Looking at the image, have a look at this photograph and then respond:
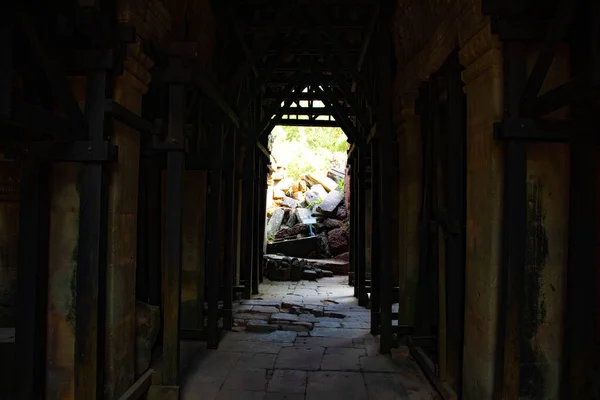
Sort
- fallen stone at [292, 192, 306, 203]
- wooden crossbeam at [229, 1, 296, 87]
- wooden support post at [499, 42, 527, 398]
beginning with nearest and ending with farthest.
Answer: wooden support post at [499, 42, 527, 398] < wooden crossbeam at [229, 1, 296, 87] < fallen stone at [292, 192, 306, 203]

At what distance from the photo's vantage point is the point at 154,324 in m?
4.46

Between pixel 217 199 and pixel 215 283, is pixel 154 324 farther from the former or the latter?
pixel 217 199

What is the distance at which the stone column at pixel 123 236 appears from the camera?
11.9ft

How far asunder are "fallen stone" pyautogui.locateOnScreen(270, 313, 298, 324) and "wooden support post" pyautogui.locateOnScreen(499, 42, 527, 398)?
15.4 ft

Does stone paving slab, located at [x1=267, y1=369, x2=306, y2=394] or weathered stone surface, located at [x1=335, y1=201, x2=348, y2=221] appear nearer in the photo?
stone paving slab, located at [x1=267, y1=369, x2=306, y2=394]

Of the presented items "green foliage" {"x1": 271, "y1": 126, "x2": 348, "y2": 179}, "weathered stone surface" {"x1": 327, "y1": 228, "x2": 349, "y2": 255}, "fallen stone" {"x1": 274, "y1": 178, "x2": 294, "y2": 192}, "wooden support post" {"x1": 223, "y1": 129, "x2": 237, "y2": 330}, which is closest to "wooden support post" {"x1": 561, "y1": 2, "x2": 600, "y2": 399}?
"wooden support post" {"x1": 223, "y1": 129, "x2": 237, "y2": 330}

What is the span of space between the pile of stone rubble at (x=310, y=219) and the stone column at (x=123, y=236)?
1221cm

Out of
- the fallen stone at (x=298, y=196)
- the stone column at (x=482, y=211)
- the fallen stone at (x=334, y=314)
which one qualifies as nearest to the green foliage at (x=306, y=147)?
the fallen stone at (x=298, y=196)

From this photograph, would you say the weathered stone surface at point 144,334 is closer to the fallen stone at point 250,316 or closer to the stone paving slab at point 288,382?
the stone paving slab at point 288,382

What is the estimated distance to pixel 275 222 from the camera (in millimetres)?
20031

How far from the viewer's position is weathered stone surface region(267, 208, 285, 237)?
1966 cm

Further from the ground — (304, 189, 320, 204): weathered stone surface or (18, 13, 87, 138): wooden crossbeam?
(18, 13, 87, 138): wooden crossbeam

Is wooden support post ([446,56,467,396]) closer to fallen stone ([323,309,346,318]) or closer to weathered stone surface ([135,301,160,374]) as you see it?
weathered stone surface ([135,301,160,374])

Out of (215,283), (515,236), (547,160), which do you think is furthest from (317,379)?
(547,160)
